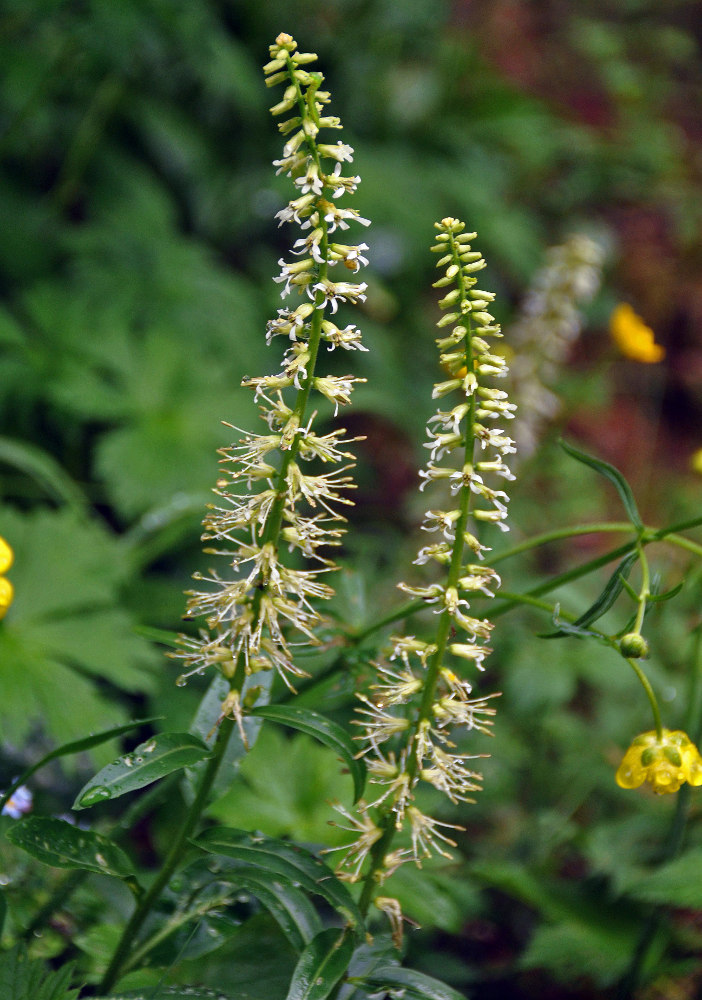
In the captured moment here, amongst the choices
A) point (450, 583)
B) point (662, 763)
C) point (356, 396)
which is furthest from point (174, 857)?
point (356, 396)

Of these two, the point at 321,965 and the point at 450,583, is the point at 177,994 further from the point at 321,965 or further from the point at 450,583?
the point at 450,583

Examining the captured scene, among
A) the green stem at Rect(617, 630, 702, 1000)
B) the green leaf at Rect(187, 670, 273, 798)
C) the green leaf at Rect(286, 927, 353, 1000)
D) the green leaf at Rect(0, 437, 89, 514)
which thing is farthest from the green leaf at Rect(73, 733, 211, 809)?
the green leaf at Rect(0, 437, 89, 514)

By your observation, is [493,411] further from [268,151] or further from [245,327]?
[268,151]

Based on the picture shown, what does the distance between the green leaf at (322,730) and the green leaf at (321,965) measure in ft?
0.66

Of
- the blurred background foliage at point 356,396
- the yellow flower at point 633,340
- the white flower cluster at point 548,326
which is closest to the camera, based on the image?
the blurred background foliage at point 356,396

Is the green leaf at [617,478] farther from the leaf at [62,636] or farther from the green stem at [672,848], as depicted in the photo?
the leaf at [62,636]

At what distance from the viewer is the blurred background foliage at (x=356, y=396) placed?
1861 millimetres

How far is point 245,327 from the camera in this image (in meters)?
3.15

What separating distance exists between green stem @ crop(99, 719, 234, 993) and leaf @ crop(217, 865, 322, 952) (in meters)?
0.07

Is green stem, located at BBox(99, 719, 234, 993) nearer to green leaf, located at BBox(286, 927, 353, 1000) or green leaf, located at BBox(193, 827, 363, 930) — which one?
green leaf, located at BBox(193, 827, 363, 930)

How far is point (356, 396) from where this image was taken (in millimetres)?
2816

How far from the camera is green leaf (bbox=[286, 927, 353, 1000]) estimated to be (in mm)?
1007

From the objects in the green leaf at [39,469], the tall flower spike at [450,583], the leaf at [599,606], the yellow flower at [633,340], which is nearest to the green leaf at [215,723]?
the tall flower spike at [450,583]

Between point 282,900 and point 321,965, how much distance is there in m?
0.12
